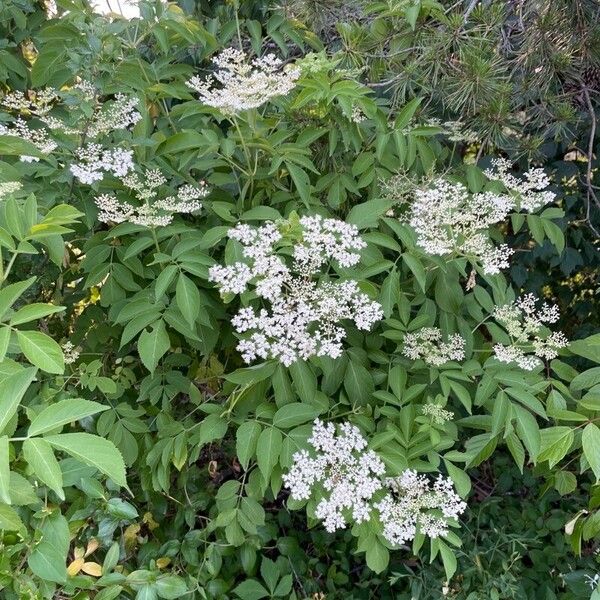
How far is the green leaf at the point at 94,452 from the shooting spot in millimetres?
993

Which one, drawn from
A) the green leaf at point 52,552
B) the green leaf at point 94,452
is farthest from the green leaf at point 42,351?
the green leaf at point 52,552

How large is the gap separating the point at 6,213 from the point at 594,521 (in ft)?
4.98

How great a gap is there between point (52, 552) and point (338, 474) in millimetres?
623

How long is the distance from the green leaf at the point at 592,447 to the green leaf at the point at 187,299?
2.87 feet

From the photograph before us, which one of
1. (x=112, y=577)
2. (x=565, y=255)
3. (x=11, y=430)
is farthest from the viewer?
(x=565, y=255)

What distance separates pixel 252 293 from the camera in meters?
1.54

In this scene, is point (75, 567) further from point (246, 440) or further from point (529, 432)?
point (529, 432)

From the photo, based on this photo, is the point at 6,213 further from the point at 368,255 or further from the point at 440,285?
the point at 440,285

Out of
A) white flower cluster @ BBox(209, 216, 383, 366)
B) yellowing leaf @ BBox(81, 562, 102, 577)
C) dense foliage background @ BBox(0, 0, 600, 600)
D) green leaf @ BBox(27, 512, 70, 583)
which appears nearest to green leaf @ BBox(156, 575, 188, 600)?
dense foliage background @ BBox(0, 0, 600, 600)

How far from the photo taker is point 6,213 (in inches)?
49.3

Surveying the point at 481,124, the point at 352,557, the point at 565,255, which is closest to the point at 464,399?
the point at 481,124

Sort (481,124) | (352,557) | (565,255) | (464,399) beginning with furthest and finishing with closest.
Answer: (565,255), (352,557), (481,124), (464,399)

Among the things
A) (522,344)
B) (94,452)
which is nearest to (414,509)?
(522,344)

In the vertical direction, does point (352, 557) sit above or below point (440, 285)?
below
